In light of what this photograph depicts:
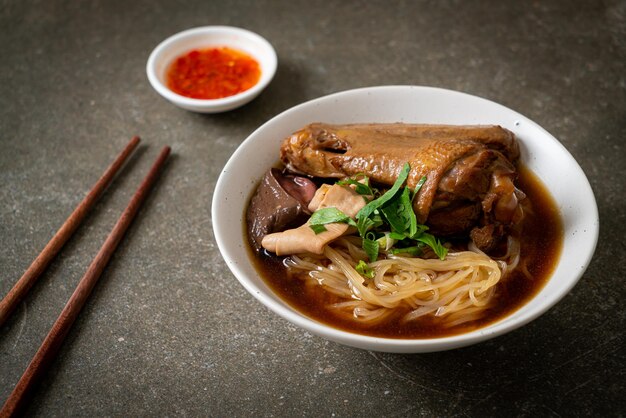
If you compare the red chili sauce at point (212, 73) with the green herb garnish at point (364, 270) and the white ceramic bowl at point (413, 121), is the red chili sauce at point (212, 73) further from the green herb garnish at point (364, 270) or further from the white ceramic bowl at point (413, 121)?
the green herb garnish at point (364, 270)

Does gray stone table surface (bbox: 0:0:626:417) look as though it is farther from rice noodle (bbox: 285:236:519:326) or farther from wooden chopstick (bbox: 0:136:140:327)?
rice noodle (bbox: 285:236:519:326)

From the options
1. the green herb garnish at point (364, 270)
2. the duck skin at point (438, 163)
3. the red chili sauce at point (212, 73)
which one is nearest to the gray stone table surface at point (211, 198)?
the red chili sauce at point (212, 73)

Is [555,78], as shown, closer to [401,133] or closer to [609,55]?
[609,55]

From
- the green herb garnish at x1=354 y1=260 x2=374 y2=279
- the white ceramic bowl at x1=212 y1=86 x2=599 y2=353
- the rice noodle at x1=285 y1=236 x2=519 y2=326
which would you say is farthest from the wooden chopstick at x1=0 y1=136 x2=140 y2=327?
the green herb garnish at x1=354 y1=260 x2=374 y2=279

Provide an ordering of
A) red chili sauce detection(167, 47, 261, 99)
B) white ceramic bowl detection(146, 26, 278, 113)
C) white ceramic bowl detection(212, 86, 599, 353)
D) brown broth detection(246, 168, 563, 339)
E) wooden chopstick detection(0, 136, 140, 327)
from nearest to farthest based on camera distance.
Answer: white ceramic bowl detection(212, 86, 599, 353), brown broth detection(246, 168, 563, 339), wooden chopstick detection(0, 136, 140, 327), white ceramic bowl detection(146, 26, 278, 113), red chili sauce detection(167, 47, 261, 99)

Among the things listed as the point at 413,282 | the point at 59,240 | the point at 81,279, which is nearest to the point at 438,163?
the point at 413,282
